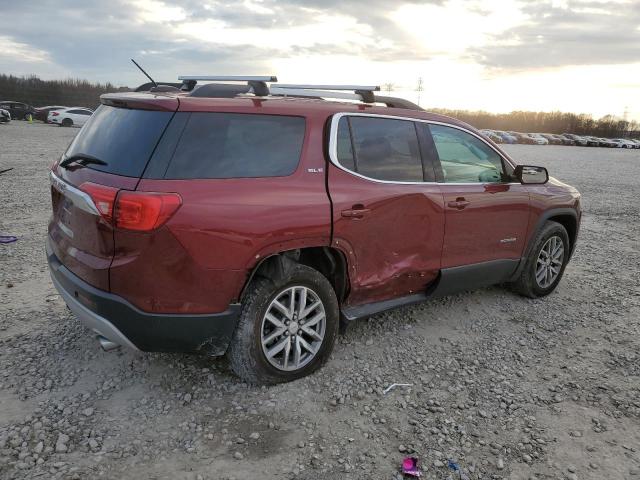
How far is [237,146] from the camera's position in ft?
10.5

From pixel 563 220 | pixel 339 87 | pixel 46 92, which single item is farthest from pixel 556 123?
pixel 339 87

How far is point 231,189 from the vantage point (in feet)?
10.1

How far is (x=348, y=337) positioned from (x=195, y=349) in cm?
148

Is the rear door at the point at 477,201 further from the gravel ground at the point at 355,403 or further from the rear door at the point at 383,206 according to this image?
the gravel ground at the point at 355,403

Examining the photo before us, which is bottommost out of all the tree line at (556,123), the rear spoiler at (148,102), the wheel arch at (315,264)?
the wheel arch at (315,264)

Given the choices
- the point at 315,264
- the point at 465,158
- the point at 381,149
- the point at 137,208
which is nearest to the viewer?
the point at 137,208

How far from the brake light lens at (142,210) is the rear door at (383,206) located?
1.09 m

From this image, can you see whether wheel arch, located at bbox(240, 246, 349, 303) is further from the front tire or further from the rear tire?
A: the rear tire

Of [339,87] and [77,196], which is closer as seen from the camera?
[77,196]

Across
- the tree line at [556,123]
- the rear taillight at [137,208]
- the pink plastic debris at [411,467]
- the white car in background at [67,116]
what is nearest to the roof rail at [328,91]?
the rear taillight at [137,208]

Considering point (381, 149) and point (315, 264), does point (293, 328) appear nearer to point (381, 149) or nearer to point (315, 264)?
point (315, 264)

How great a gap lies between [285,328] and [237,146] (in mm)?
1184

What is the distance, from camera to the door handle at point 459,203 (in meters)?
4.23

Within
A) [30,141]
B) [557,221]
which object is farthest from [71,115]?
[557,221]
